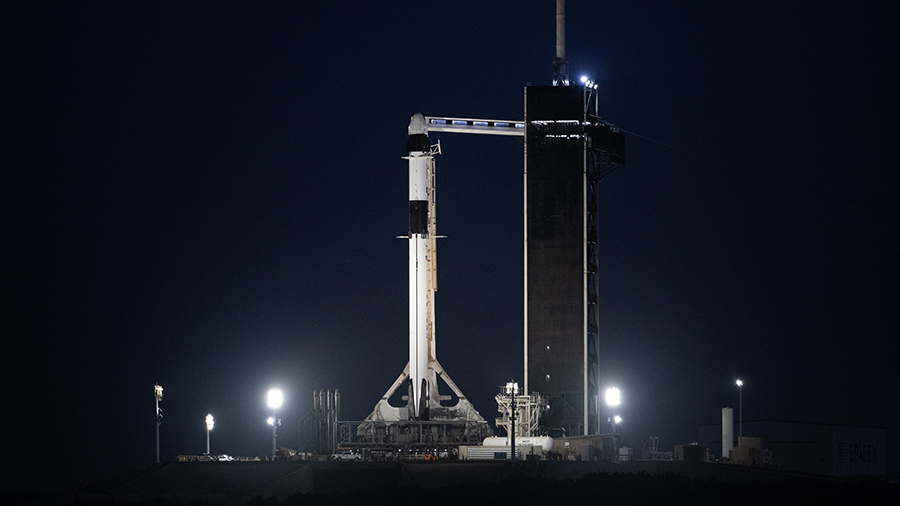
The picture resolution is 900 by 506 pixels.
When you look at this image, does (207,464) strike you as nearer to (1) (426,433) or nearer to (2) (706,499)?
(1) (426,433)

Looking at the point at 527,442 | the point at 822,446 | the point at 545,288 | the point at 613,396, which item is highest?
the point at 545,288

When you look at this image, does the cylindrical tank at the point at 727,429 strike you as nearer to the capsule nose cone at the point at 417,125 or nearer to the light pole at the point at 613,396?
the light pole at the point at 613,396

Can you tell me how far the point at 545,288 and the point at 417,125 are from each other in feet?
34.3

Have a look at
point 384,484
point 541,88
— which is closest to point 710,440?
point 541,88

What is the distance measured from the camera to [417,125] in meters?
64.9

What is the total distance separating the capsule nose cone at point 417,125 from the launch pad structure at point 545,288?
81 millimetres

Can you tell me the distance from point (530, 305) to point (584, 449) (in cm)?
878

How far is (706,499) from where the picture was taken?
4275 centimetres

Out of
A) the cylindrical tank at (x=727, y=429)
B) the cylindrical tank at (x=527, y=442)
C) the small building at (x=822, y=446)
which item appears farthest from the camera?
the small building at (x=822, y=446)

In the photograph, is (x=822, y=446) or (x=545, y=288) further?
(x=822, y=446)

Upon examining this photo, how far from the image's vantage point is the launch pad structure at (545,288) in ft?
209

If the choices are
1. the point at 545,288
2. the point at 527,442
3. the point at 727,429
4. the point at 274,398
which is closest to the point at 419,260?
the point at 545,288

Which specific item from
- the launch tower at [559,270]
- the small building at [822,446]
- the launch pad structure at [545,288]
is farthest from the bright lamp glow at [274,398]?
the small building at [822,446]

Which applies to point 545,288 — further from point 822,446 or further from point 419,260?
point 822,446
